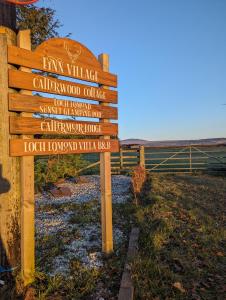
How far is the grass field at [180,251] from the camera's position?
378 centimetres

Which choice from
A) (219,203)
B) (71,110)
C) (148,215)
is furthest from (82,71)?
(219,203)

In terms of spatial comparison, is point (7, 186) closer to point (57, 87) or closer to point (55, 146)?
point (55, 146)

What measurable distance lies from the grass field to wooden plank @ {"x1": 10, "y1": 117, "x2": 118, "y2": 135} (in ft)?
6.24

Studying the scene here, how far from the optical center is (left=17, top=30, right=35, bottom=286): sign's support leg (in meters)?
3.51

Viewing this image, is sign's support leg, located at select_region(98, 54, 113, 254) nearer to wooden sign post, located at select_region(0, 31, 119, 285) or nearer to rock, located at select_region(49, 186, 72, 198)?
wooden sign post, located at select_region(0, 31, 119, 285)

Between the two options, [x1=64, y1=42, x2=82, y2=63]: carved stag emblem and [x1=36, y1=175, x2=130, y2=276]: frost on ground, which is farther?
[x1=36, y1=175, x2=130, y2=276]: frost on ground

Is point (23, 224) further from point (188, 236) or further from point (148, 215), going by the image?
point (148, 215)

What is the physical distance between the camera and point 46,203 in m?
8.77

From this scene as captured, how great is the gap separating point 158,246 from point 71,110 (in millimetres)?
2511

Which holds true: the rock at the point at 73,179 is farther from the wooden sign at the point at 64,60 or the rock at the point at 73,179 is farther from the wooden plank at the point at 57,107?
the wooden sign at the point at 64,60

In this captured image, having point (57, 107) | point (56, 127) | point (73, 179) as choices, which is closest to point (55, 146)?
point (56, 127)

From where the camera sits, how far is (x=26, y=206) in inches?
139

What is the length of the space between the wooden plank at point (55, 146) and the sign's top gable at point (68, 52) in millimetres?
1058

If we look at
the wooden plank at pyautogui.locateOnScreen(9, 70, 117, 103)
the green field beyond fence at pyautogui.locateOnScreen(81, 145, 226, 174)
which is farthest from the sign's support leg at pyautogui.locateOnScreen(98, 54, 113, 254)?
the green field beyond fence at pyautogui.locateOnScreen(81, 145, 226, 174)
